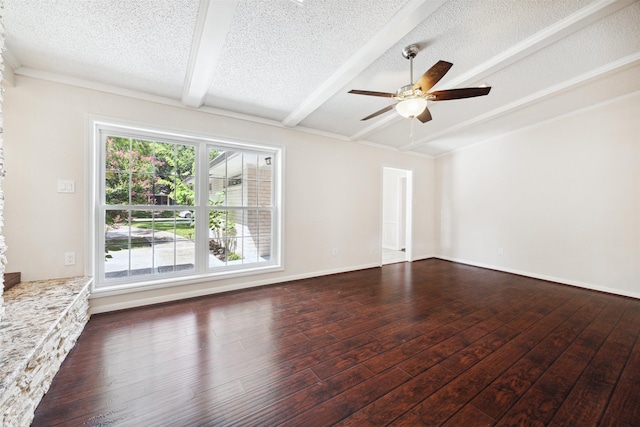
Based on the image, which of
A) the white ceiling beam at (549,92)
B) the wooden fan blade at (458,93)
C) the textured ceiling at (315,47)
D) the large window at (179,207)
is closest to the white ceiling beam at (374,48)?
the textured ceiling at (315,47)

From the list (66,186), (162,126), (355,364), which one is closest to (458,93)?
(355,364)

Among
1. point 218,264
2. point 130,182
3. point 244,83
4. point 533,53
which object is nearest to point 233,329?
point 218,264

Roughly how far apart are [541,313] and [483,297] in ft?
1.97

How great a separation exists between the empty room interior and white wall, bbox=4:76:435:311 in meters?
0.02

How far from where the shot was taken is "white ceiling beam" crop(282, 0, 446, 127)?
5.66 ft

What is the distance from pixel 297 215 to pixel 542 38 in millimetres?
3402

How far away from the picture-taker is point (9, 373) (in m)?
1.14

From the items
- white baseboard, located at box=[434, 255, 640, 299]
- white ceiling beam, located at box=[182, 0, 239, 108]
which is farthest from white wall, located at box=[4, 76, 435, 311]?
white baseboard, located at box=[434, 255, 640, 299]

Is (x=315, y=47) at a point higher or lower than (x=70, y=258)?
higher

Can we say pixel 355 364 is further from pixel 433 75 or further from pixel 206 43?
pixel 206 43

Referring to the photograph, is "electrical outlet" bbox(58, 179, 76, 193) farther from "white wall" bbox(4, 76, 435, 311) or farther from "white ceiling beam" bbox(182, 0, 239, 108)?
"white ceiling beam" bbox(182, 0, 239, 108)

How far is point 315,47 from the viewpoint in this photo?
216cm

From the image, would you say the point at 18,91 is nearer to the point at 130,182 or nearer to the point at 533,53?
the point at 130,182

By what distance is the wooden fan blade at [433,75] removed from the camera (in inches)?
72.0
